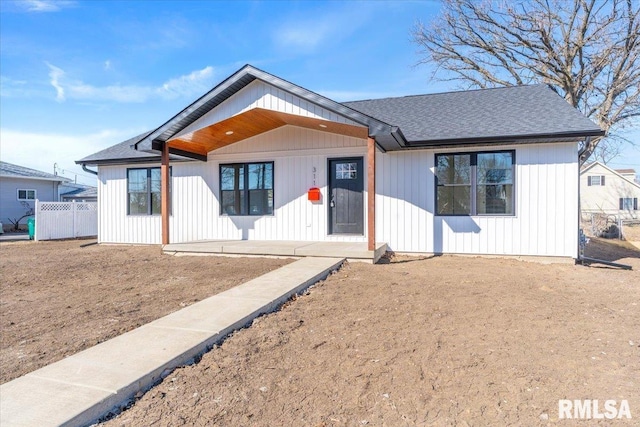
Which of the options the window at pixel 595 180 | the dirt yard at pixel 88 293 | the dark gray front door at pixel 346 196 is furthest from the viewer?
the window at pixel 595 180

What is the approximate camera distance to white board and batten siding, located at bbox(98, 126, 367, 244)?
9.20 m

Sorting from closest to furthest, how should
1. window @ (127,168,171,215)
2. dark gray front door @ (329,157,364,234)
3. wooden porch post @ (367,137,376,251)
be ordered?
1. wooden porch post @ (367,137,376,251)
2. dark gray front door @ (329,157,364,234)
3. window @ (127,168,171,215)

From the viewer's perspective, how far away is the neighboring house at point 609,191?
32.5m

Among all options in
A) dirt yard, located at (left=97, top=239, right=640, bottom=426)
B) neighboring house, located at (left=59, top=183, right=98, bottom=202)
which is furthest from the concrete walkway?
neighboring house, located at (left=59, top=183, right=98, bottom=202)

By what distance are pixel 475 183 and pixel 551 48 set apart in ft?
38.5

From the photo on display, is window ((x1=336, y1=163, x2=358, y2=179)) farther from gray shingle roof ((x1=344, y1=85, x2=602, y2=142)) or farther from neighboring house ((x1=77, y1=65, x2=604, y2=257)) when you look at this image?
gray shingle roof ((x1=344, y1=85, x2=602, y2=142))

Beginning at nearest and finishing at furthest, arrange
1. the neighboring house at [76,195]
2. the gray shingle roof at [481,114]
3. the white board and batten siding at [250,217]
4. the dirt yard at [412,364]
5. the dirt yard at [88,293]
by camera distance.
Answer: the dirt yard at [412,364]
the dirt yard at [88,293]
the gray shingle roof at [481,114]
the white board and batten siding at [250,217]
the neighboring house at [76,195]

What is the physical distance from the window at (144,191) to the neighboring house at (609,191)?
117 ft

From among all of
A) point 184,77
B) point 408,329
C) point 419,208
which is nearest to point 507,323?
point 408,329

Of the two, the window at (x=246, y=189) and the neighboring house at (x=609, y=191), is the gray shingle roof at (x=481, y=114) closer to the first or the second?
the window at (x=246, y=189)

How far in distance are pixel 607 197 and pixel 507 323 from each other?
124 feet

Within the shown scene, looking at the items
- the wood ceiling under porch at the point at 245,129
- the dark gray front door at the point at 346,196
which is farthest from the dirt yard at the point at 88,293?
the wood ceiling under porch at the point at 245,129

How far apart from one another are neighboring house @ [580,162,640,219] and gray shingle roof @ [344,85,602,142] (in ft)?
96.5

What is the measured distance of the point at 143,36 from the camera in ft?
34.8
